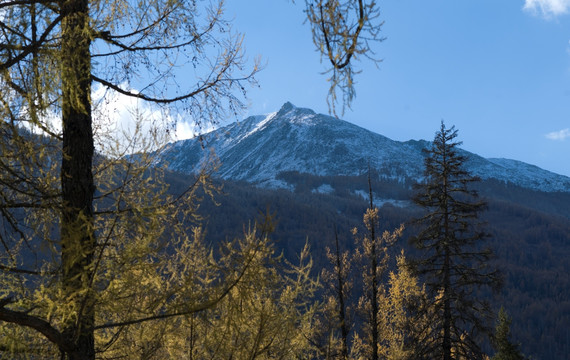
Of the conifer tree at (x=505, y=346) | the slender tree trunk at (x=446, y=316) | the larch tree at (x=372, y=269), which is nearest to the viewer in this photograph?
the slender tree trunk at (x=446, y=316)

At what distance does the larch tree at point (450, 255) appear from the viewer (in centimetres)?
1254

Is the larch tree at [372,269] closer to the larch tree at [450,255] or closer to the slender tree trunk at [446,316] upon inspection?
the larch tree at [450,255]

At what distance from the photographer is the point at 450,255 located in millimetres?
12820

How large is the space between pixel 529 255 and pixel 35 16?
8474 inches

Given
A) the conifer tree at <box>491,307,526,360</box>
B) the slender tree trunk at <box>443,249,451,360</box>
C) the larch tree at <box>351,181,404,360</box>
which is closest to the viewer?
the slender tree trunk at <box>443,249,451,360</box>

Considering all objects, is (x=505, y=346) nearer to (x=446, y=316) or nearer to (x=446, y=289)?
(x=446, y=316)

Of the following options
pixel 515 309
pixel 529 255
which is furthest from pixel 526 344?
pixel 529 255

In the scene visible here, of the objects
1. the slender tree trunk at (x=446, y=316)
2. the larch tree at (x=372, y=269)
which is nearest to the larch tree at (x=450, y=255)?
the slender tree trunk at (x=446, y=316)

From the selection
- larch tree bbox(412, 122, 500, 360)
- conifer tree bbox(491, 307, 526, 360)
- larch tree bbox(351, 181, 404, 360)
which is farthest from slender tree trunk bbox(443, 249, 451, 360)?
conifer tree bbox(491, 307, 526, 360)

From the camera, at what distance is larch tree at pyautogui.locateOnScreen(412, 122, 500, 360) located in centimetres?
1254

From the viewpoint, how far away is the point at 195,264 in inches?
205

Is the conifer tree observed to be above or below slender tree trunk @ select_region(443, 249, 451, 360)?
below

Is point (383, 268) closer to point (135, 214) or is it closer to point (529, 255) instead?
point (135, 214)

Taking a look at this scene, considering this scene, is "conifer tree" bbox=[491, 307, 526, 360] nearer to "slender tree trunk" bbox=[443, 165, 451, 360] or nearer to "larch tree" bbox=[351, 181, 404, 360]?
"slender tree trunk" bbox=[443, 165, 451, 360]
